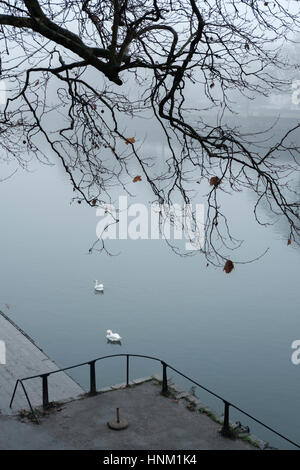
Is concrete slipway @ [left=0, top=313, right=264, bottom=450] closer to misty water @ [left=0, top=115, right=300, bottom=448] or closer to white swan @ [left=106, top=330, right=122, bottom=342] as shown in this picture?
misty water @ [left=0, top=115, right=300, bottom=448]

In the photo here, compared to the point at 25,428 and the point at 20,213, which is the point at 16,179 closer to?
the point at 20,213

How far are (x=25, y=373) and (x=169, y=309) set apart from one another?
9.21m

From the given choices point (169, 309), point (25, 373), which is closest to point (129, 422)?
point (25, 373)

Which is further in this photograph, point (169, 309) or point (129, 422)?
point (169, 309)

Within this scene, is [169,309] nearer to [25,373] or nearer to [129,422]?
[25,373]

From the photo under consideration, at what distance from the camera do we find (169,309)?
24844 mm

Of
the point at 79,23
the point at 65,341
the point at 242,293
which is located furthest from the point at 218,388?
the point at 79,23

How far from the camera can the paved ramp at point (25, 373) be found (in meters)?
15.1

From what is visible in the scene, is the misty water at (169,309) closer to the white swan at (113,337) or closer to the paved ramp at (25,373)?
the white swan at (113,337)

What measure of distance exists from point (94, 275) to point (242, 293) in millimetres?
7893

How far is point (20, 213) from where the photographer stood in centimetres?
4178

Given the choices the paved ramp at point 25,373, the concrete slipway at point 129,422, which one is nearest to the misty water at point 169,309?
the paved ramp at point 25,373
